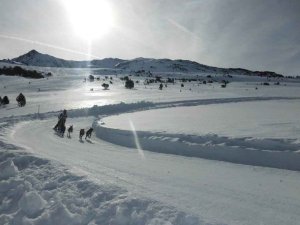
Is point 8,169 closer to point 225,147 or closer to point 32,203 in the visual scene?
point 32,203

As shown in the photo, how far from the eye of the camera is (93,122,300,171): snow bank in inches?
592

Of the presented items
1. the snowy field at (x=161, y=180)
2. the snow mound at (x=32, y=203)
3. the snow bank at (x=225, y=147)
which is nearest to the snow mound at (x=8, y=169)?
the snowy field at (x=161, y=180)

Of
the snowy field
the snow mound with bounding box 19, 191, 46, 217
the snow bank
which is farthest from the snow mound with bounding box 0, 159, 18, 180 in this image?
the snow bank

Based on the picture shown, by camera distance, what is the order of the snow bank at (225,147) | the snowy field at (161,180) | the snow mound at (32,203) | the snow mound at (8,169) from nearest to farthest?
the snowy field at (161,180) < the snow mound at (32,203) < the snow mound at (8,169) < the snow bank at (225,147)

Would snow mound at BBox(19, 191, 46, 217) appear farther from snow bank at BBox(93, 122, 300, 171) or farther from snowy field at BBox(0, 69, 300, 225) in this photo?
snow bank at BBox(93, 122, 300, 171)

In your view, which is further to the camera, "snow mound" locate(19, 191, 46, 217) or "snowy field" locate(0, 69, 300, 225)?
"snow mound" locate(19, 191, 46, 217)

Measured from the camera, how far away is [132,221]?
30.9 ft

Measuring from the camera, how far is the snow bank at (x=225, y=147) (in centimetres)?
1504

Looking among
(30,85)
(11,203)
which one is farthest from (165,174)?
(30,85)

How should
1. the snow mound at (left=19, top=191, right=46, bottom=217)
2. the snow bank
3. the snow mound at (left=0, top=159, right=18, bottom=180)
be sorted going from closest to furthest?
1. the snow mound at (left=19, top=191, right=46, bottom=217)
2. the snow mound at (left=0, top=159, right=18, bottom=180)
3. the snow bank

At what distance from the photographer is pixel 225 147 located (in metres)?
16.8

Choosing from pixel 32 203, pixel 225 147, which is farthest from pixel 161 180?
pixel 225 147

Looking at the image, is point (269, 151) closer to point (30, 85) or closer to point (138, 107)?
point (138, 107)

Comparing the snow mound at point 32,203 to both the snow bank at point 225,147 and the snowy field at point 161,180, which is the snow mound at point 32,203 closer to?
the snowy field at point 161,180
